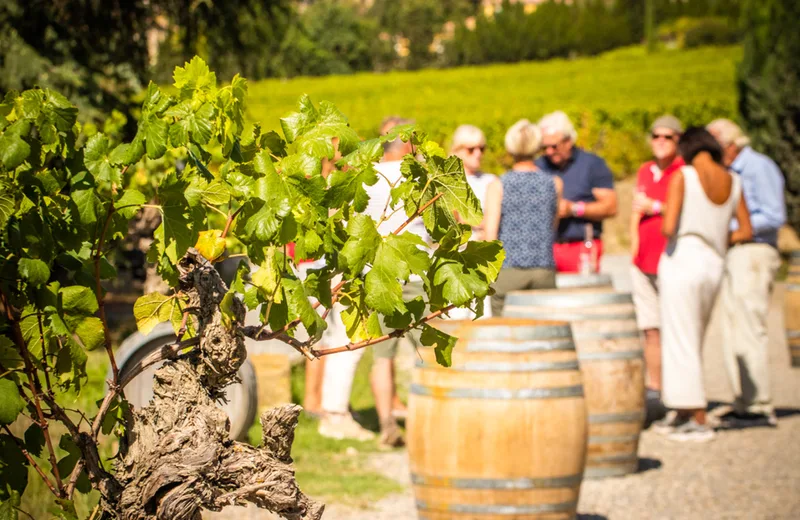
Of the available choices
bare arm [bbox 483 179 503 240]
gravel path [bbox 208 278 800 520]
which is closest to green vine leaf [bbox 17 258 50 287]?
gravel path [bbox 208 278 800 520]

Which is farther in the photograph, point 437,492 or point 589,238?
point 589,238

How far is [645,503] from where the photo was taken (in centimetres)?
570

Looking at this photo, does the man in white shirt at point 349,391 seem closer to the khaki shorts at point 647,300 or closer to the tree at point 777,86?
the khaki shorts at point 647,300

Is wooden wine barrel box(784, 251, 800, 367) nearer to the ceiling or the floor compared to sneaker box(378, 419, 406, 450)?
nearer to the ceiling

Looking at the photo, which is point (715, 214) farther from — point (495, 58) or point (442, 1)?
point (442, 1)

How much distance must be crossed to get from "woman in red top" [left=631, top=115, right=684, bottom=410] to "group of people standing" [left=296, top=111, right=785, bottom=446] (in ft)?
0.03

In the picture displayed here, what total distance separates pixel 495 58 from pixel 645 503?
85.5m

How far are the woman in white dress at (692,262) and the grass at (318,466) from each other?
2077mm

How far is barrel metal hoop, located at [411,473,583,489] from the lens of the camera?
4484mm

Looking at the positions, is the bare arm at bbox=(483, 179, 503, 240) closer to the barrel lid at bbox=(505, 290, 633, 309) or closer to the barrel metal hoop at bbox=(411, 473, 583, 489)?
the barrel lid at bbox=(505, 290, 633, 309)

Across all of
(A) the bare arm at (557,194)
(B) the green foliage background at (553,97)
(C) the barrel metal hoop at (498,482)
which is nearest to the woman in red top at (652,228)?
(A) the bare arm at (557,194)

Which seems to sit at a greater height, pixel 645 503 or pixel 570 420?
pixel 570 420

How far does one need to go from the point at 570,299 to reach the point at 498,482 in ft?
6.08

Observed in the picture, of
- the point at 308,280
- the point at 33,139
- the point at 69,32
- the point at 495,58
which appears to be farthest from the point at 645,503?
the point at 495,58
